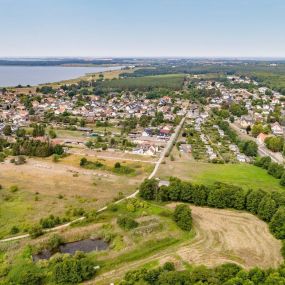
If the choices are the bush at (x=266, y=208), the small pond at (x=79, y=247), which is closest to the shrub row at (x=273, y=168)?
the bush at (x=266, y=208)

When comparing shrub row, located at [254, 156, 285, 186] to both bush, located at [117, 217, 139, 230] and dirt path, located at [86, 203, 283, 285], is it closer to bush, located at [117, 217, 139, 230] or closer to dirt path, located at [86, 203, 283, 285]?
dirt path, located at [86, 203, 283, 285]

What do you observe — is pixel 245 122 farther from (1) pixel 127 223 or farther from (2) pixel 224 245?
(1) pixel 127 223

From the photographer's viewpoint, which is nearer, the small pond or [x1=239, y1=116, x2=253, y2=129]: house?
the small pond

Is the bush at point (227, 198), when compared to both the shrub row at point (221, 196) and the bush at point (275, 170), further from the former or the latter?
the bush at point (275, 170)

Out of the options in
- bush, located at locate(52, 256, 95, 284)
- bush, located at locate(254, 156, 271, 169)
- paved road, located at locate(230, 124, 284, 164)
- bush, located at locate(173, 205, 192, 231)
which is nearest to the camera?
bush, located at locate(52, 256, 95, 284)

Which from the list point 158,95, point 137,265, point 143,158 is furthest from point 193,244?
point 158,95

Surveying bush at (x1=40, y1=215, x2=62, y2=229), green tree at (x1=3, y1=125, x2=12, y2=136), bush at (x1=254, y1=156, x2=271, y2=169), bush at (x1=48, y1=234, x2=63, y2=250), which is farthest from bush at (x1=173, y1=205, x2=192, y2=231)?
green tree at (x1=3, y1=125, x2=12, y2=136)
